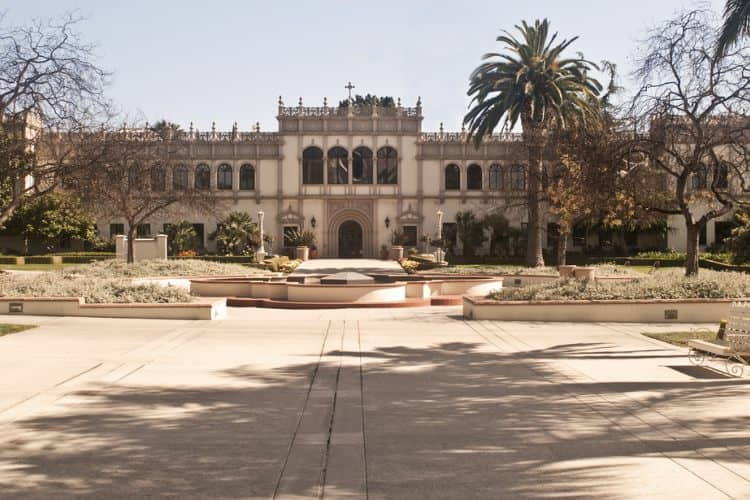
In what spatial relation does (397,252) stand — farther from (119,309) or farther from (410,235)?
(119,309)

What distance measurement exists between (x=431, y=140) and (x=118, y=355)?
4753 cm

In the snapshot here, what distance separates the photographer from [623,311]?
59.6ft

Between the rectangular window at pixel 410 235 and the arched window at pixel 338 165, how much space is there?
19.4 ft

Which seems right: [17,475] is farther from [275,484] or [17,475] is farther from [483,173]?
[483,173]

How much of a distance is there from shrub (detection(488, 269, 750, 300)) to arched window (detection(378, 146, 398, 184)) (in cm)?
3815

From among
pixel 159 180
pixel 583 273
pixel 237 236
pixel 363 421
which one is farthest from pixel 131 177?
pixel 363 421

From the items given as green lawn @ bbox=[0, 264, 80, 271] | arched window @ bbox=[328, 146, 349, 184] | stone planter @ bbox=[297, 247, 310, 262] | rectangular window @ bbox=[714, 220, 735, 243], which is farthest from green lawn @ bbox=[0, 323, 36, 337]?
rectangular window @ bbox=[714, 220, 735, 243]

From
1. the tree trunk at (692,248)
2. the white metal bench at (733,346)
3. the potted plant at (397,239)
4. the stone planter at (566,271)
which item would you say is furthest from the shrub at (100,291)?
the potted plant at (397,239)

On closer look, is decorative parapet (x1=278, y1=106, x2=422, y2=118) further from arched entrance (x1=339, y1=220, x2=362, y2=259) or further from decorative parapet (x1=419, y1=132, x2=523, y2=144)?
arched entrance (x1=339, y1=220, x2=362, y2=259)

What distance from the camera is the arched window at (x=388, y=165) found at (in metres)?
57.7

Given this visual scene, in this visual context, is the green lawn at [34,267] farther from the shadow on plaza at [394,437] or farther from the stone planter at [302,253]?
the shadow on plaza at [394,437]

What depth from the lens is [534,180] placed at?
3759 cm

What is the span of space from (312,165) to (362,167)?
382cm

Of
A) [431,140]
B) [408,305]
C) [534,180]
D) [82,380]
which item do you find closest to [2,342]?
[82,380]
